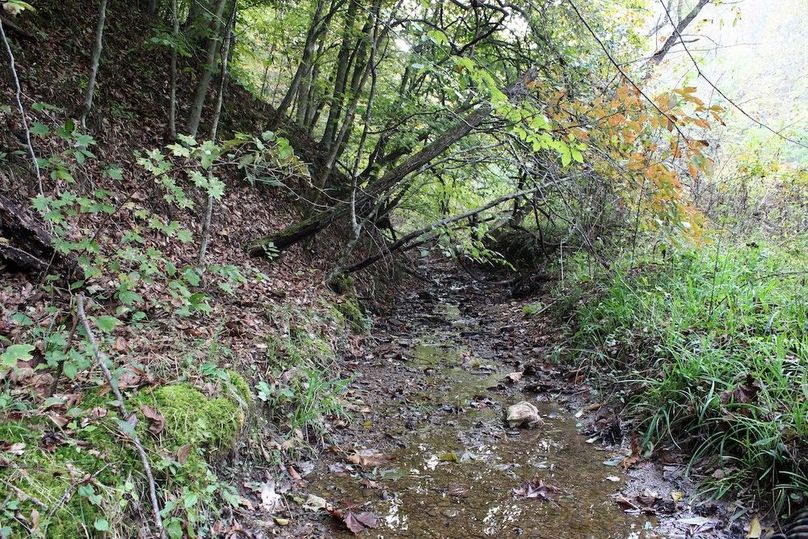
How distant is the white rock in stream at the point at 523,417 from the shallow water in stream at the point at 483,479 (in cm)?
8

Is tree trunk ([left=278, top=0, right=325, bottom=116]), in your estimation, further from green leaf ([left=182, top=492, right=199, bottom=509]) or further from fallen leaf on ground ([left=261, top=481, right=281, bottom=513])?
green leaf ([left=182, top=492, right=199, bottom=509])

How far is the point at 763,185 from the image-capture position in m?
7.82

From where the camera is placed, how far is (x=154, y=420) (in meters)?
2.80

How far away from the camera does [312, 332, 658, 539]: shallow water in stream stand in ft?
10.3

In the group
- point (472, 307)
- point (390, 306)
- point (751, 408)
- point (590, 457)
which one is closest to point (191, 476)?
point (590, 457)

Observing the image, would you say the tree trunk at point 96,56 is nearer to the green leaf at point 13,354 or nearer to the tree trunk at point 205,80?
the tree trunk at point 205,80

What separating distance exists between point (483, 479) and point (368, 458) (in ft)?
2.97

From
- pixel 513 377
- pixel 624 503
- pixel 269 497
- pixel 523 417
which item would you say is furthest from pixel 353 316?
pixel 624 503

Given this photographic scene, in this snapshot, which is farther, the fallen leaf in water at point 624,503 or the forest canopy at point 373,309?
the fallen leaf in water at point 624,503

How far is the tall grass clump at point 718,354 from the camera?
3293 millimetres

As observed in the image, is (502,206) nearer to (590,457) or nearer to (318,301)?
(318,301)

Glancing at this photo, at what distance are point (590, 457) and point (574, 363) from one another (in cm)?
191

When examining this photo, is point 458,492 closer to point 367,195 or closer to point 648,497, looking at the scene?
point 648,497

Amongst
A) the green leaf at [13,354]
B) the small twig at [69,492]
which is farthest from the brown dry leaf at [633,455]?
the green leaf at [13,354]
